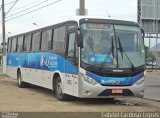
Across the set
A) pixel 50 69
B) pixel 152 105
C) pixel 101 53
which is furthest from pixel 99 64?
pixel 50 69

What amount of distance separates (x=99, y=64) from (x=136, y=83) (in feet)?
4.90

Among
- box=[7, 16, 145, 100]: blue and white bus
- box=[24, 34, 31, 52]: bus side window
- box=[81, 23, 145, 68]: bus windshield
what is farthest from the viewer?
box=[24, 34, 31, 52]: bus side window

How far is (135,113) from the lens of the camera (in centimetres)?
1297

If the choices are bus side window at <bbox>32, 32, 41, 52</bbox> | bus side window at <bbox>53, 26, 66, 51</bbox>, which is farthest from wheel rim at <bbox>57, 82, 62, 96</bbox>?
bus side window at <bbox>32, 32, 41, 52</bbox>

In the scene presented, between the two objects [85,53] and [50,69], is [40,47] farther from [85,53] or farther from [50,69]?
[85,53]

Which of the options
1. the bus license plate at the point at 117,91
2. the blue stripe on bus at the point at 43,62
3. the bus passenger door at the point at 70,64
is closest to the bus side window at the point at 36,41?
the blue stripe on bus at the point at 43,62

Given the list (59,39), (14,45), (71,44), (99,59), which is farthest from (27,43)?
(99,59)

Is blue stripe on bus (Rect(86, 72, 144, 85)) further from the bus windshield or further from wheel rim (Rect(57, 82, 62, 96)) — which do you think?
wheel rim (Rect(57, 82, 62, 96))

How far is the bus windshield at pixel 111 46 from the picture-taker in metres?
15.1

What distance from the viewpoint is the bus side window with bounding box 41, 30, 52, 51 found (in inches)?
735

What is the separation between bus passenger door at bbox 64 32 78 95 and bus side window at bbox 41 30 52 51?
2.53m

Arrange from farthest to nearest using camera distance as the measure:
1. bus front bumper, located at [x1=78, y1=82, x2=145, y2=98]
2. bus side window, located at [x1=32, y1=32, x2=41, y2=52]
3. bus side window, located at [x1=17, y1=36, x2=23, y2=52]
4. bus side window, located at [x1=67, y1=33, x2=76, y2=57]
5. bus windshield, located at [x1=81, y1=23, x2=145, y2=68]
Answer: bus side window, located at [x1=17, y1=36, x2=23, y2=52] → bus side window, located at [x1=32, y1=32, x2=41, y2=52] → bus side window, located at [x1=67, y1=33, x2=76, y2=57] → bus windshield, located at [x1=81, y1=23, x2=145, y2=68] → bus front bumper, located at [x1=78, y1=82, x2=145, y2=98]

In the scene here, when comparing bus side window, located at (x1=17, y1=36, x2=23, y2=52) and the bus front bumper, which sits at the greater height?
bus side window, located at (x1=17, y1=36, x2=23, y2=52)

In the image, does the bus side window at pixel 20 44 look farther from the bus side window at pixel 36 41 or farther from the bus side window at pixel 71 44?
the bus side window at pixel 71 44
